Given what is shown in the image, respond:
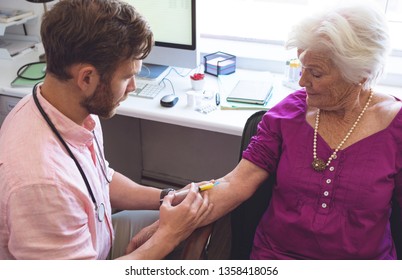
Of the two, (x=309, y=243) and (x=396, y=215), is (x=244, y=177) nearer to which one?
(x=309, y=243)

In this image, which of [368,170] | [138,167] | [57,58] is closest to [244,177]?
[368,170]

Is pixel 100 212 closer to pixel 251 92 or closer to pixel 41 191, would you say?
pixel 41 191

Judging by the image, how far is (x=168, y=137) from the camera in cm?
250

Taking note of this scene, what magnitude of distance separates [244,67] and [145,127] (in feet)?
2.34

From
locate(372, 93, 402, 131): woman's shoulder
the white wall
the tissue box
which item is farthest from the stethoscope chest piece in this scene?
the white wall

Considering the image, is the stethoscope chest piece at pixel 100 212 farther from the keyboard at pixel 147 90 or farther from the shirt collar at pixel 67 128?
the keyboard at pixel 147 90

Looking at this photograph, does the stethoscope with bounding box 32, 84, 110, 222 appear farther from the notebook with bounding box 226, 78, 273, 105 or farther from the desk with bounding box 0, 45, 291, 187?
the notebook with bounding box 226, 78, 273, 105

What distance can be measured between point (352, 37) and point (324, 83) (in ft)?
0.47

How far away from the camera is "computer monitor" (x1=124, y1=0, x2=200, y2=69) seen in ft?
6.12

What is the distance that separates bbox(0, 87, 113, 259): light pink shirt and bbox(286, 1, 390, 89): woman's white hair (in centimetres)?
67

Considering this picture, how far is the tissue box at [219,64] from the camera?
6.77 feet

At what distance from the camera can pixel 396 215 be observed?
1.29 m

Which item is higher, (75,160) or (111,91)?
(111,91)

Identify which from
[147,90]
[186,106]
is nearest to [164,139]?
[147,90]
